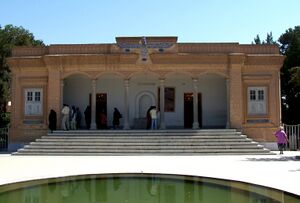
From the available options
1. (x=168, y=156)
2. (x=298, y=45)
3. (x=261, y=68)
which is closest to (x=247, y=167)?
(x=168, y=156)

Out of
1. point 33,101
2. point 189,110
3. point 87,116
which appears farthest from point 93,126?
point 189,110

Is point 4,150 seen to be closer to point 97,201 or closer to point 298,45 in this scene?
point 97,201

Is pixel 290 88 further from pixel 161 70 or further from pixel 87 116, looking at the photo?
pixel 87 116

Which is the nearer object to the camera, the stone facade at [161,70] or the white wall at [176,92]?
the stone facade at [161,70]

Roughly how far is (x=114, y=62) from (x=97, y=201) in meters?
15.1

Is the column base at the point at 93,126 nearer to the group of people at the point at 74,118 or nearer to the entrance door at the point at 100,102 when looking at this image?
the group of people at the point at 74,118

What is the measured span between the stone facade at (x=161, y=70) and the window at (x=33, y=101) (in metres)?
0.06

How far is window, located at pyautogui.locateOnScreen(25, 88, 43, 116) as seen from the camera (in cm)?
2331

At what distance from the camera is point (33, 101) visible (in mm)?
23359

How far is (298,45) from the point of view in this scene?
109ft

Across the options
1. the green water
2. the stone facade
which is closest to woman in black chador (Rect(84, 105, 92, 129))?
the stone facade

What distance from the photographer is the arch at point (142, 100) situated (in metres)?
25.2

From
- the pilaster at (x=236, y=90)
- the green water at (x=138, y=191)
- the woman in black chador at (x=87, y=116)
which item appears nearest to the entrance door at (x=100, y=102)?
the woman in black chador at (x=87, y=116)

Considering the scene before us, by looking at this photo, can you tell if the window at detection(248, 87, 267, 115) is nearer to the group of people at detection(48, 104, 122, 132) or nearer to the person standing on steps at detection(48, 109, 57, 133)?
the group of people at detection(48, 104, 122, 132)
